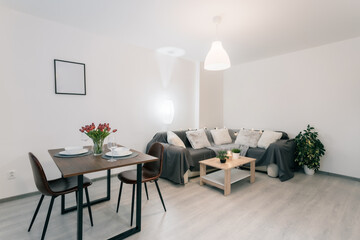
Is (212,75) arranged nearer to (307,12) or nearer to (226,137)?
(226,137)

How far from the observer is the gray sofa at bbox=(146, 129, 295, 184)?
3.06 meters

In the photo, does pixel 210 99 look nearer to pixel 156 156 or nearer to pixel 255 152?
pixel 255 152

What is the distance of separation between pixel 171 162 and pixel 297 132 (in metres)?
2.81

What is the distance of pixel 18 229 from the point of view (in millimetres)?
1902

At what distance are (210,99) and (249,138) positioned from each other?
4.80 ft

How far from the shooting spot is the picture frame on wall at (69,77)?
9.15 ft

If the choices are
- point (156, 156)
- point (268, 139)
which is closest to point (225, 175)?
point (156, 156)

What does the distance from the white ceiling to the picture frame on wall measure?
0.61 metres

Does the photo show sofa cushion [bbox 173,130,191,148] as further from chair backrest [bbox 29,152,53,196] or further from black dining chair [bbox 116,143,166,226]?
chair backrest [bbox 29,152,53,196]

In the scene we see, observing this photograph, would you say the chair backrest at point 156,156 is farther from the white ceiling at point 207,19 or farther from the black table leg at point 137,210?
the white ceiling at point 207,19

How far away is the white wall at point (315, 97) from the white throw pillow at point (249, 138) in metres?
0.57

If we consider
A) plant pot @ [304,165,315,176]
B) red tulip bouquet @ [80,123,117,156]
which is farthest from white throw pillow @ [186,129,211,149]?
red tulip bouquet @ [80,123,117,156]

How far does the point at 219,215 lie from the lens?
2.19 metres

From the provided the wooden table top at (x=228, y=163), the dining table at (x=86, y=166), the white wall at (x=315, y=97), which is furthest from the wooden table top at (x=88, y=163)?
the white wall at (x=315, y=97)
